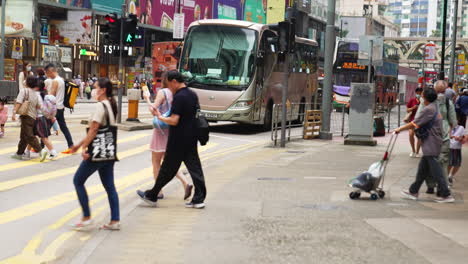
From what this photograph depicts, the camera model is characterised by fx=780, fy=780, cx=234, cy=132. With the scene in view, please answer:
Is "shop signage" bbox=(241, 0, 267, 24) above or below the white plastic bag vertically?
above

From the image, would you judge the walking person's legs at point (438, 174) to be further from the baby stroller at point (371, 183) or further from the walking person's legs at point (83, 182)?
the walking person's legs at point (83, 182)

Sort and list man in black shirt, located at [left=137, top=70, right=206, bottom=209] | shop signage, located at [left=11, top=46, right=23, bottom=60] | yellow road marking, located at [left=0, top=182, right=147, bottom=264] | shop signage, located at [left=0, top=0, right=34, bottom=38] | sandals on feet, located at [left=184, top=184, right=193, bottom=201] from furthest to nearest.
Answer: shop signage, located at [left=0, top=0, right=34, bottom=38] → shop signage, located at [left=11, top=46, right=23, bottom=60] → sandals on feet, located at [left=184, top=184, right=193, bottom=201] → man in black shirt, located at [left=137, top=70, right=206, bottom=209] → yellow road marking, located at [left=0, top=182, right=147, bottom=264]

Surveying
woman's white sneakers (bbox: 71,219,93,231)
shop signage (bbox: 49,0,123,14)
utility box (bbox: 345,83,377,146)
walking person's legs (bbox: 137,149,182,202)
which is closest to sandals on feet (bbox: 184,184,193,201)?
walking person's legs (bbox: 137,149,182,202)

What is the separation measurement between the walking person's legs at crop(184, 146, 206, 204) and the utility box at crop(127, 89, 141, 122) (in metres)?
13.5

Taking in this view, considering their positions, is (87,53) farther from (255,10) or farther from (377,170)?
(377,170)

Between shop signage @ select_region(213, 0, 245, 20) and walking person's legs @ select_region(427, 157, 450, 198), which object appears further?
shop signage @ select_region(213, 0, 245, 20)

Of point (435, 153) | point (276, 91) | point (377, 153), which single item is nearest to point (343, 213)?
point (435, 153)

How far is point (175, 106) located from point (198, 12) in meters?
65.0

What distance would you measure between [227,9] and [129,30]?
59928 mm

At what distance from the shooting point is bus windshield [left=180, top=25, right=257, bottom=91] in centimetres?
2347

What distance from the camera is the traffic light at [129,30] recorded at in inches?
884

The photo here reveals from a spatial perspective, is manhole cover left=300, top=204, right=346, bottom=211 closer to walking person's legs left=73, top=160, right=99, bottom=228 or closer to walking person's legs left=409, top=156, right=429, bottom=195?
walking person's legs left=409, top=156, right=429, bottom=195

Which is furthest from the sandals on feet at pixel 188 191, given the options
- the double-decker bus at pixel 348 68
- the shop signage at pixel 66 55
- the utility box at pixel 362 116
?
the shop signage at pixel 66 55

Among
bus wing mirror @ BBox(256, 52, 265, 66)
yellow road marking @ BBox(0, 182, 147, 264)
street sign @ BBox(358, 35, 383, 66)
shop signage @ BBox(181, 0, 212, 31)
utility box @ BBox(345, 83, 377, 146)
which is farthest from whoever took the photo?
shop signage @ BBox(181, 0, 212, 31)
